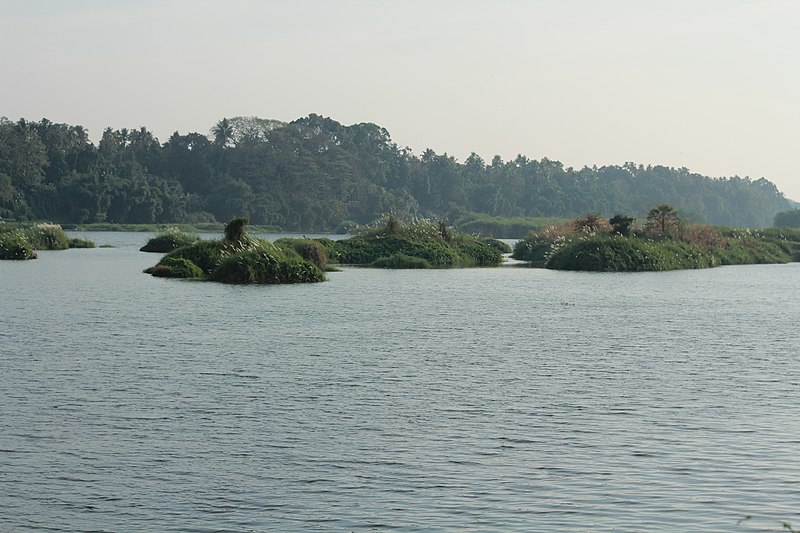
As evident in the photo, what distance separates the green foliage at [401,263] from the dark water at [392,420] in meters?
33.4

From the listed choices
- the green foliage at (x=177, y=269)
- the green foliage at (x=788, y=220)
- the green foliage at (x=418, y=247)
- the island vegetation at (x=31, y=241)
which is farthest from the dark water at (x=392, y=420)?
the green foliage at (x=788, y=220)

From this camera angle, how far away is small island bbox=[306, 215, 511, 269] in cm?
7575

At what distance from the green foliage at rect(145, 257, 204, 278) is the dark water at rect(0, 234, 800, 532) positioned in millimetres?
16904

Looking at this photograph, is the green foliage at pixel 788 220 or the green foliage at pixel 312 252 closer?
the green foliage at pixel 312 252

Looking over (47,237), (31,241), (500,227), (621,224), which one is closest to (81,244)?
(47,237)

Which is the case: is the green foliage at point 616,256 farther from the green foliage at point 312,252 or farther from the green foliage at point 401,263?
the green foliage at point 312,252

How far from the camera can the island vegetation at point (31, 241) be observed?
77.1 metres

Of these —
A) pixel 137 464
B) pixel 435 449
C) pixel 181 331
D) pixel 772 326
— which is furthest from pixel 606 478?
pixel 772 326

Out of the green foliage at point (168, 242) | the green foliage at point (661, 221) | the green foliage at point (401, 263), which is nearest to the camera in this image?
the green foliage at point (401, 263)

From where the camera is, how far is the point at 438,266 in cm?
7619

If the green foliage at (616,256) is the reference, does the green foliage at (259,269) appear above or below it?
below

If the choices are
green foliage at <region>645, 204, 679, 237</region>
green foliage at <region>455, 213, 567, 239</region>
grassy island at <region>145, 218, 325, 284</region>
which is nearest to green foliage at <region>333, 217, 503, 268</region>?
green foliage at <region>645, 204, 679, 237</region>

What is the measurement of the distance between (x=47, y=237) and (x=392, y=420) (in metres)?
81.0

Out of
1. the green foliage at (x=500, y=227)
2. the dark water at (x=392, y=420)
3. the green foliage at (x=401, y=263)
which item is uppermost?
the green foliage at (x=500, y=227)
